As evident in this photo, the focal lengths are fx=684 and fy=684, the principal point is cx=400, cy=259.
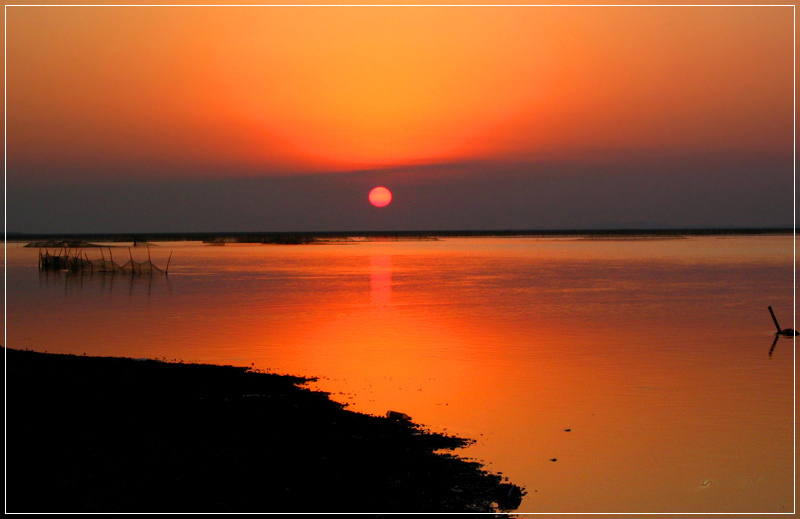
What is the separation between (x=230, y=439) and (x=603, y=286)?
30326mm

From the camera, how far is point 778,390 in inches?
562

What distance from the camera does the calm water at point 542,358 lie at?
382 inches

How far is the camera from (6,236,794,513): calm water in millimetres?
9703

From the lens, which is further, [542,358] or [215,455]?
[542,358]

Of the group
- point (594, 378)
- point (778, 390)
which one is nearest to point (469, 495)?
point (594, 378)

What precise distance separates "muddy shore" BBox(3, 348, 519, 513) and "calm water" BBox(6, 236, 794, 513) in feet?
3.77

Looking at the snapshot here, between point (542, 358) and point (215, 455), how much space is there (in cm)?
1042

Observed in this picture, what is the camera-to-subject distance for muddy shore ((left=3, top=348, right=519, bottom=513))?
750cm

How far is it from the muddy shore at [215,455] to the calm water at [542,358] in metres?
1.15

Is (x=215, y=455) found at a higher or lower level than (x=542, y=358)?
lower

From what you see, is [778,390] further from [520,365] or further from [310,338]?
[310,338]

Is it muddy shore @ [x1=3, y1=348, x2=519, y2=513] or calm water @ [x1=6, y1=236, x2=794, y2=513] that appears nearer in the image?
muddy shore @ [x1=3, y1=348, x2=519, y2=513]

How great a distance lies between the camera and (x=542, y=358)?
17.3 m

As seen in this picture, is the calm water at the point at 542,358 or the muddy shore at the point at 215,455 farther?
the calm water at the point at 542,358
